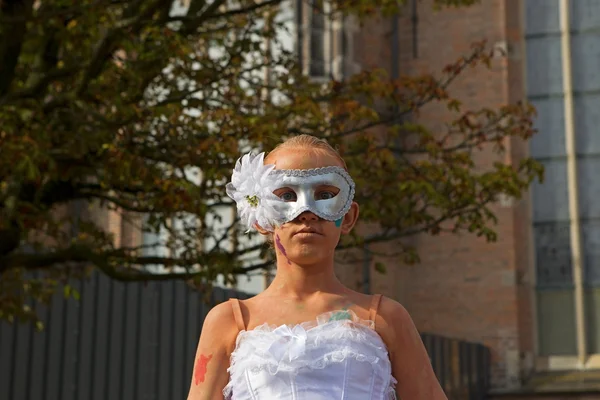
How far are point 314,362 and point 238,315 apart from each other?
0.27 m

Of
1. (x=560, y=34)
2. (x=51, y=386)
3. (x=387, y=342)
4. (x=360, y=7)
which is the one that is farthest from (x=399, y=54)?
(x=387, y=342)

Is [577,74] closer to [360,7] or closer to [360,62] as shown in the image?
[360,62]

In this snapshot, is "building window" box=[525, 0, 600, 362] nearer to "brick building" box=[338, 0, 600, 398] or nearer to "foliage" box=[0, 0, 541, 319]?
"brick building" box=[338, 0, 600, 398]

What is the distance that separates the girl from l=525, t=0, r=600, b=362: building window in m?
17.0

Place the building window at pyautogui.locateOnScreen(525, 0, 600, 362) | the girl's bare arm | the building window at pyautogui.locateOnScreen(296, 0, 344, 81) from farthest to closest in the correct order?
the building window at pyautogui.locateOnScreen(525, 0, 600, 362)
the building window at pyautogui.locateOnScreen(296, 0, 344, 81)
the girl's bare arm

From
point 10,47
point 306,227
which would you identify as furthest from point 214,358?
point 10,47

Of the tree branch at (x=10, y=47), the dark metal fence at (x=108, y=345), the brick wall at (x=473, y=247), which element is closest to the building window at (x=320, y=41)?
the brick wall at (x=473, y=247)

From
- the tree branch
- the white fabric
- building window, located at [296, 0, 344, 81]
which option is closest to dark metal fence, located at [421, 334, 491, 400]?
building window, located at [296, 0, 344, 81]

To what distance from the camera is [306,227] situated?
136 inches

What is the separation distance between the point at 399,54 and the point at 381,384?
59.0 ft

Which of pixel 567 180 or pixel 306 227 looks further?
pixel 567 180

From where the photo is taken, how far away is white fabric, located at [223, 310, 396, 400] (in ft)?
10.8

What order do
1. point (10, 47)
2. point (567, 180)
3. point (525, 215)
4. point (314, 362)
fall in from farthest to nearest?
point (525, 215) → point (567, 180) → point (10, 47) → point (314, 362)

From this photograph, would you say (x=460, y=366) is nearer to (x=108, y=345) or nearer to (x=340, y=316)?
(x=108, y=345)
